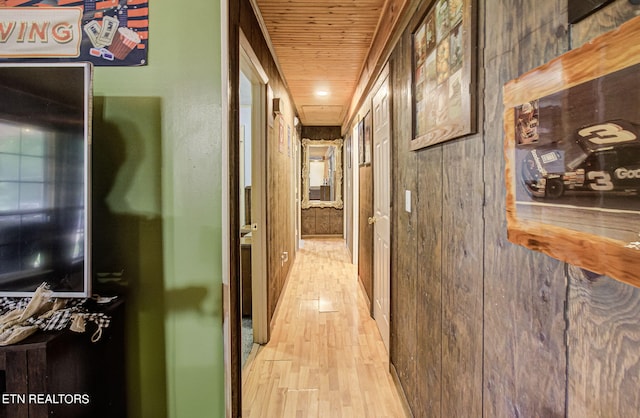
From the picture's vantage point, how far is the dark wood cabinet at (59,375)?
1.09 metres

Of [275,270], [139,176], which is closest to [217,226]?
[139,176]

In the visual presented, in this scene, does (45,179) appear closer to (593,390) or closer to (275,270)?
(593,390)

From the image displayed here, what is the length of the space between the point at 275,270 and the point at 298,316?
20.8 inches

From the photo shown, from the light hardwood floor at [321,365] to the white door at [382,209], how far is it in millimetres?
269

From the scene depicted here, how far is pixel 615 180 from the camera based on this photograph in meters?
0.59

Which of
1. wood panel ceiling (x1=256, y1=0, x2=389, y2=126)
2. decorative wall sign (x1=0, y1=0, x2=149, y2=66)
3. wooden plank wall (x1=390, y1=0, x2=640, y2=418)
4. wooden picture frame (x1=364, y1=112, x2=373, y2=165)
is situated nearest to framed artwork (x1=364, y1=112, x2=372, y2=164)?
wooden picture frame (x1=364, y1=112, x2=373, y2=165)

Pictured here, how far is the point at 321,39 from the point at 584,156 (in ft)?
8.72

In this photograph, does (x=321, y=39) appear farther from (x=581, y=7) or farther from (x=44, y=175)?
(x=581, y=7)

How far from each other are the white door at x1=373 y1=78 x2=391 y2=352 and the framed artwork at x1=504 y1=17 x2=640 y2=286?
171 cm

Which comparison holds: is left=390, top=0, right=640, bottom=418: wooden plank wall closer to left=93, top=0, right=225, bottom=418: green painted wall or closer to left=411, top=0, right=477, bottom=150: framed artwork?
left=411, top=0, right=477, bottom=150: framed artwork

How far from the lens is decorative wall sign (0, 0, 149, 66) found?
Answer: 150 cm

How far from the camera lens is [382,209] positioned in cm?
294

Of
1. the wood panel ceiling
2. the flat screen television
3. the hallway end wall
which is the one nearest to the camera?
the flat screen television

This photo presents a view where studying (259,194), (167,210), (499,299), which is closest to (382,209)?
(259,194)
